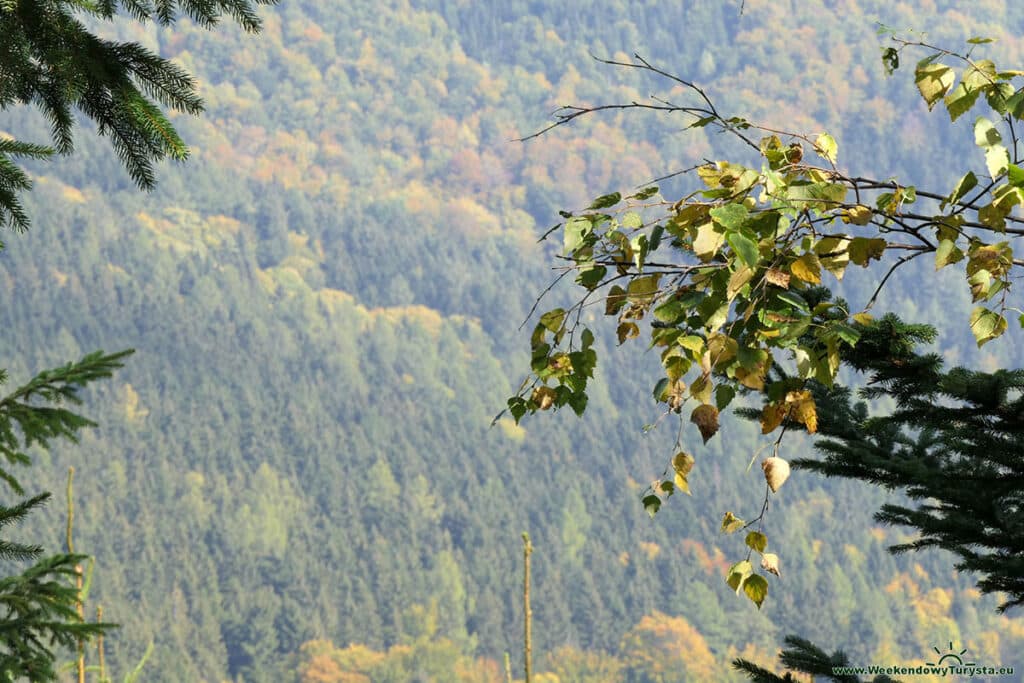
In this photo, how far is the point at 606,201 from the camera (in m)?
1.80

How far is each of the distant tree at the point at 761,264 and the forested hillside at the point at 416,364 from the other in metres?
85.8

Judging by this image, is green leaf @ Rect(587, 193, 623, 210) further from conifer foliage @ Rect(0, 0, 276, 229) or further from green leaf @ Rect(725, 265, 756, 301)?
conifer foliage @ Rect(0, 0, 276, 229)

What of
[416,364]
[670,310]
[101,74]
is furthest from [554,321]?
[416,364]

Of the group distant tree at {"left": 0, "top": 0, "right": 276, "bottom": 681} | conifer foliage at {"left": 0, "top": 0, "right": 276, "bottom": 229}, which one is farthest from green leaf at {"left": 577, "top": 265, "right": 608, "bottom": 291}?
conifer foliage at {"left": 0, "top": 0, "right": 276, "bottom": 229}

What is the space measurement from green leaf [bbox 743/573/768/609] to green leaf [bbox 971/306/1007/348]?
1.32ft

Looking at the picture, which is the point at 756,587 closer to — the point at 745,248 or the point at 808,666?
the point at 745,248

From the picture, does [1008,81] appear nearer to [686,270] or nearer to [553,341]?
[686,270]

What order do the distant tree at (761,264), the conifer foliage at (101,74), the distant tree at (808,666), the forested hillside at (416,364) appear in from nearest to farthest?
1. the distant tree at (761,264)
2. the conifer foliage at (101,74)
3. the distant tree at (808,666)
4. the forested hillside at (416,364)

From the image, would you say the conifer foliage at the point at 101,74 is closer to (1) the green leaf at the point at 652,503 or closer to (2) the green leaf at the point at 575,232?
(2) the green leaf at the point at 575,232

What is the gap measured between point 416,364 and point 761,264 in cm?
13717

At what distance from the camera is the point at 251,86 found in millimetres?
172000

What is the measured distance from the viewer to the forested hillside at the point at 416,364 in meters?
104

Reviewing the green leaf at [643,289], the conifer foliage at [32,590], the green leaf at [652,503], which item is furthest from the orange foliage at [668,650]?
the green leaf at [643,289]

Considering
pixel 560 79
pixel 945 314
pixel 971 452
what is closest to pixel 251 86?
pixel 560 79
